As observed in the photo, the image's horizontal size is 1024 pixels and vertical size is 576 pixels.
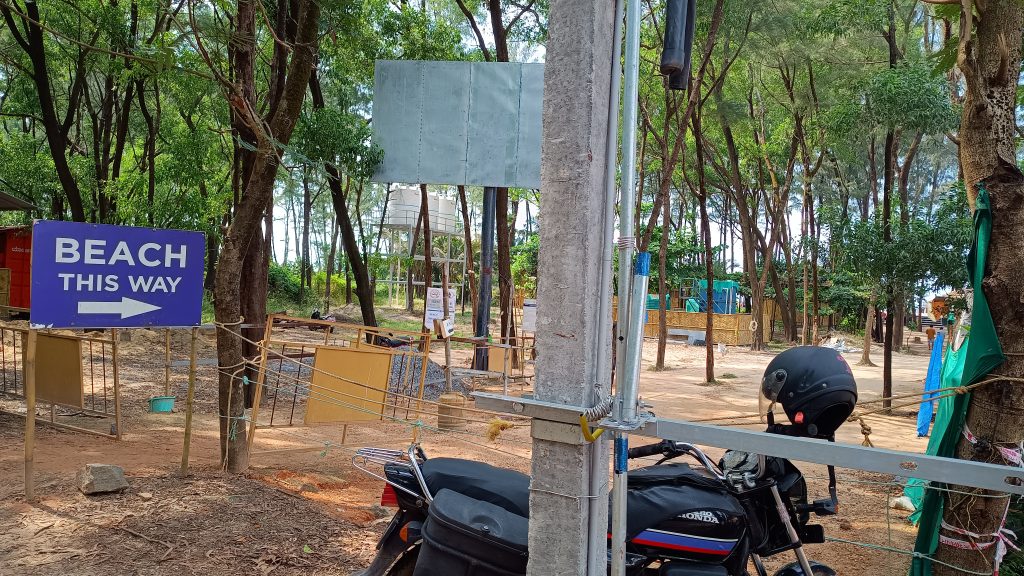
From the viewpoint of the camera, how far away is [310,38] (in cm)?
760

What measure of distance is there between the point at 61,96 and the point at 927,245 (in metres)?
25.2

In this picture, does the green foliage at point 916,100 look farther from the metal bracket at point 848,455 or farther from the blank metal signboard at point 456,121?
the metal bracket at point 848,455

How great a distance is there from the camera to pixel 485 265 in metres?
15.1

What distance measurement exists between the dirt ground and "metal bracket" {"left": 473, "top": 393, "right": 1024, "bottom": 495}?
104cm

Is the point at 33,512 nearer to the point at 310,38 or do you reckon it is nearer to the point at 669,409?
the point at 310,38

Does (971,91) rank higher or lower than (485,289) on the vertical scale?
higher

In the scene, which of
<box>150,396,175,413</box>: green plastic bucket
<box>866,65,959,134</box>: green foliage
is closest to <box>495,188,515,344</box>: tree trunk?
<box>150,396,175,413</box>: green plastic bucket

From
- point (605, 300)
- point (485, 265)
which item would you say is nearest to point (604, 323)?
point (605, 300)

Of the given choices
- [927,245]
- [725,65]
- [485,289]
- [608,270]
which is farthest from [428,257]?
[608,270]

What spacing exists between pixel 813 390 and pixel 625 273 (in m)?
1.33

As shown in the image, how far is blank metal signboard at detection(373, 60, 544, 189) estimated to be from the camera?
13828mm

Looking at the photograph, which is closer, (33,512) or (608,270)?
(608,270)

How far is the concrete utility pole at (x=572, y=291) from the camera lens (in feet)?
7.57

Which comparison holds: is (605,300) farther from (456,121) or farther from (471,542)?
(456,121)
